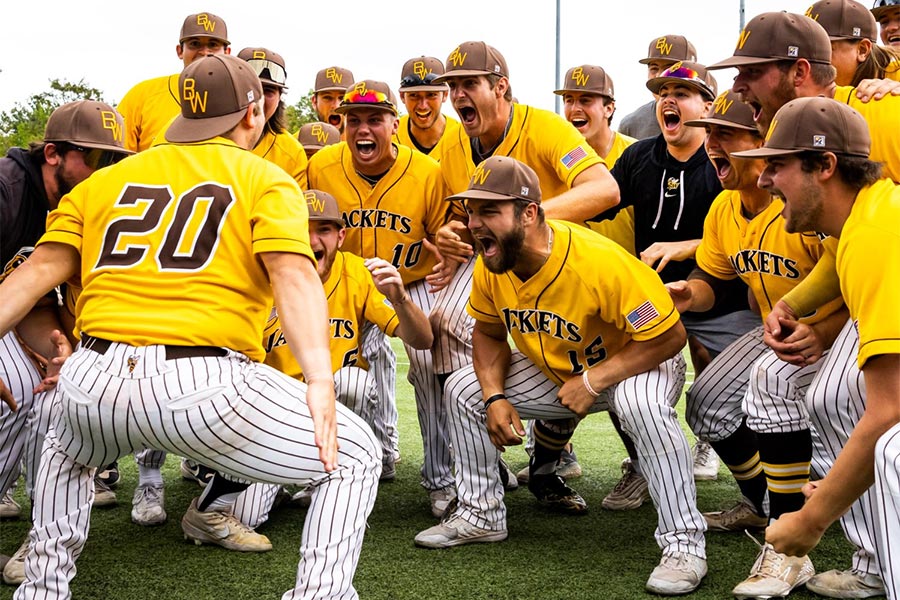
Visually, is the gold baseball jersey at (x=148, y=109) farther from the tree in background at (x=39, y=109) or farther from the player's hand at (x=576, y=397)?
the tree in background at (x=39, y=109)

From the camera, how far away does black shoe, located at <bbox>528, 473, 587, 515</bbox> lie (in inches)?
211

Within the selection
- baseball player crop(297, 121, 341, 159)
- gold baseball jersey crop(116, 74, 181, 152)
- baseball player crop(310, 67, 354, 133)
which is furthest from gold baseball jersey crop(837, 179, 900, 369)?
baseball player crop(310, 67, 354, 133)

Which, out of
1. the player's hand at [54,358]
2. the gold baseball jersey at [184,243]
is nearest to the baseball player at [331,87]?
the player's hand at [54,358]

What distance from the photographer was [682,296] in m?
4.99

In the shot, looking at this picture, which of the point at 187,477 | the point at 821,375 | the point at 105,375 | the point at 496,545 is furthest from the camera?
the point at 187,477

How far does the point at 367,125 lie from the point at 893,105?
2736mm

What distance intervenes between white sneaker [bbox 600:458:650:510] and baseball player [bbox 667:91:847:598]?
0.54m

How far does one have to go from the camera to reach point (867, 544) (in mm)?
3877

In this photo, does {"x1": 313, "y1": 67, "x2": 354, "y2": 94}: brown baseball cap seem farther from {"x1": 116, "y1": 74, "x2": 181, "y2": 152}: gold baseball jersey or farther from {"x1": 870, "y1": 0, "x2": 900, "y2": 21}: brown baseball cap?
{"x1": 870, "y1": 0, "x2": 900, "y2": 21}: brown baseball cap

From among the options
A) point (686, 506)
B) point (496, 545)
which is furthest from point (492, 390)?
point (686, 506)

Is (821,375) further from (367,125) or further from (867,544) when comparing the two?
(367,125)

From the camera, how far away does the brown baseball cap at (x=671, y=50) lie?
23.9 feet

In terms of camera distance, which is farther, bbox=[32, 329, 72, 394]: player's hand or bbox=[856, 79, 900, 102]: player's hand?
bbox=[32, 329, 72, 394]: player's hand

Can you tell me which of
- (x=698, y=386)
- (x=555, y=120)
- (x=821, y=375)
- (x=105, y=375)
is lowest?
(x=698, y=386)
